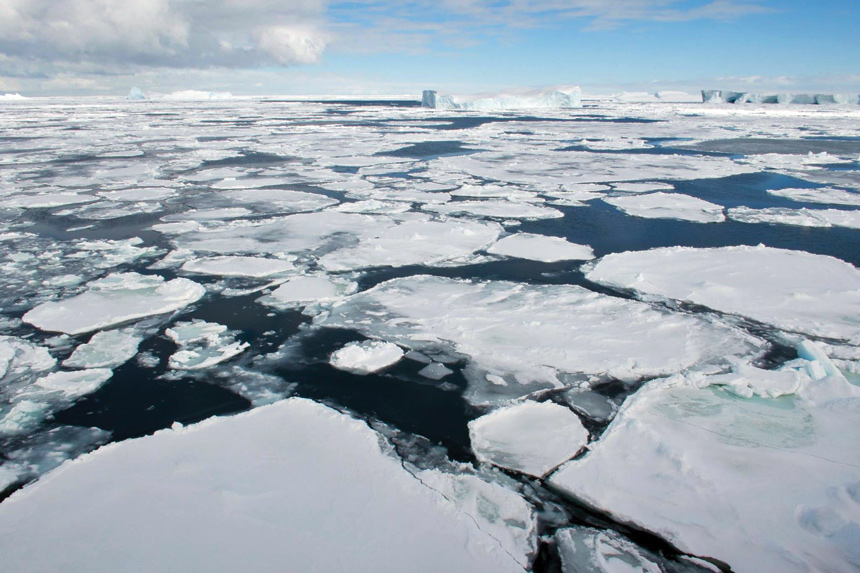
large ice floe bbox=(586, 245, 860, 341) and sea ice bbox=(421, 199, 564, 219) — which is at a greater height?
sea ice bbox=(421, 199, 564, 219)

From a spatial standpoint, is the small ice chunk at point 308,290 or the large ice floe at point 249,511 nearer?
the large ice floe at point 249,511

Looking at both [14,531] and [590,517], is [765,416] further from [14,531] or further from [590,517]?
[14,531]

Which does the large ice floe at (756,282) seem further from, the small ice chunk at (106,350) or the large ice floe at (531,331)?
the small ice chunk at (106,350)

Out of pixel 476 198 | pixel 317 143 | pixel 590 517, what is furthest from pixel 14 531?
pixel 317 143

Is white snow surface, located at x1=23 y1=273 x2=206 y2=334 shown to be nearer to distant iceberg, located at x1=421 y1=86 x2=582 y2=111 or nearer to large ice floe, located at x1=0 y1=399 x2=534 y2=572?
large ice floe, located at x1=0 y1=399 x2=534 y2=572

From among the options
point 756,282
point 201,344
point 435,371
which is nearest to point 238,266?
point 201,344

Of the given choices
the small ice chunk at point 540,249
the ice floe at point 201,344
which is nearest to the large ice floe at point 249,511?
the ice floe at point 201,344

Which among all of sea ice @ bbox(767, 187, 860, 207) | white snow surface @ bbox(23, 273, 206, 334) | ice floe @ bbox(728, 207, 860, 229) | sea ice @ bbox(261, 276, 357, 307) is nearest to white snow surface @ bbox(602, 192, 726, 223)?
ice floe @ bbox(728, 207, 860, 229)
